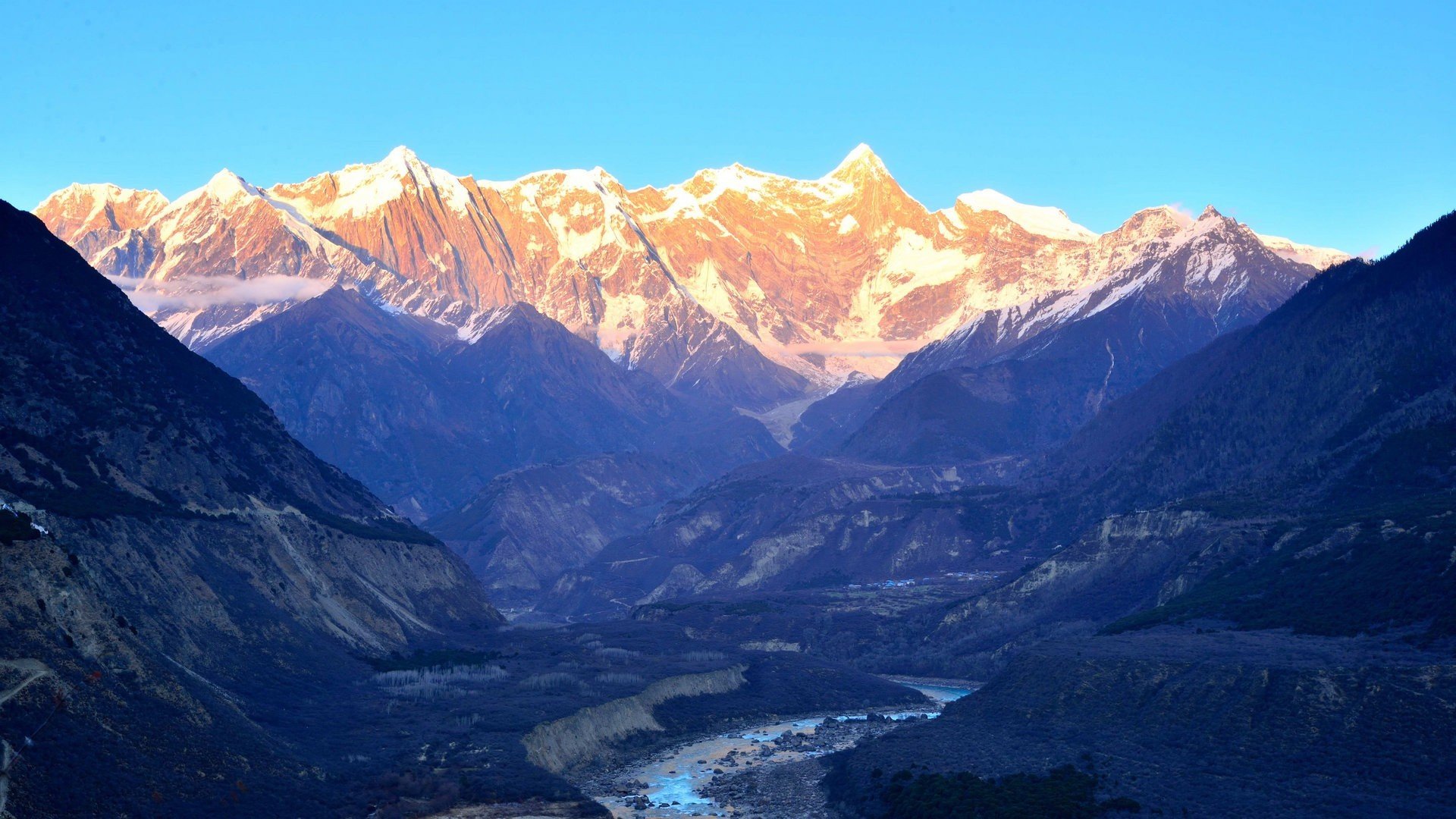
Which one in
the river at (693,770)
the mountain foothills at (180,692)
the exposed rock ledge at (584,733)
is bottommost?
the river at (693,770)

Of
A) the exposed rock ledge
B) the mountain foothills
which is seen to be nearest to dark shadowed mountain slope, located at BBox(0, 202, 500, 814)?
the mountain foothills

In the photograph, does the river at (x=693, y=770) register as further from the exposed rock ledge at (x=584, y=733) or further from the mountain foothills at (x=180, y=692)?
the mountain foothills at (x=180, y=692)

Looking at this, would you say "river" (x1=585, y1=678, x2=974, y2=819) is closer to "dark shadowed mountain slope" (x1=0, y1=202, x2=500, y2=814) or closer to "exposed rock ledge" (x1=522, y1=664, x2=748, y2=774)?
"exposed rock ledge" (x1=522, y1=664, x2=748, y2=774)

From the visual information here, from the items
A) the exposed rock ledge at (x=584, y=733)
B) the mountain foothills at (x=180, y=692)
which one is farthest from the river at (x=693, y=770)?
the mountain foothills at (x=180, y=692)

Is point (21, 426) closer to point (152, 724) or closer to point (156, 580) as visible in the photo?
point (156, 580)

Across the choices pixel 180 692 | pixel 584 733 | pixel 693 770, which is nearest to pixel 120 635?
pixel 180 692

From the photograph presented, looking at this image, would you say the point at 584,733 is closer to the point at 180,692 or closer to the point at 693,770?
the point at 693,770

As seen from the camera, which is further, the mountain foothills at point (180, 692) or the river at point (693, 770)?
the river at point (693, 770)

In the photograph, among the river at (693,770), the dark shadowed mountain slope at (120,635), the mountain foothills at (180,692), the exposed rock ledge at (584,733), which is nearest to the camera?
the dark shadowed mountain slope at (120,635)
